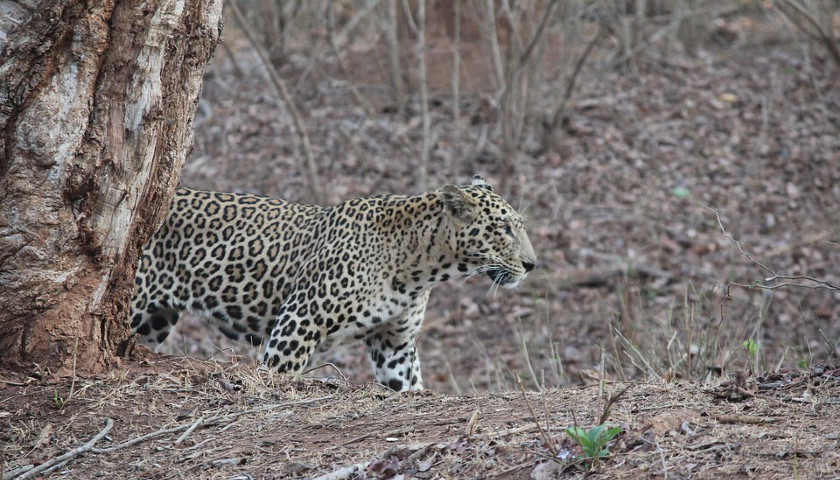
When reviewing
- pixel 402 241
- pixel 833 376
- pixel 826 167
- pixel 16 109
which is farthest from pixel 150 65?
pixel 826 167

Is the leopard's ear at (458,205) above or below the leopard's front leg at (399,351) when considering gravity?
above

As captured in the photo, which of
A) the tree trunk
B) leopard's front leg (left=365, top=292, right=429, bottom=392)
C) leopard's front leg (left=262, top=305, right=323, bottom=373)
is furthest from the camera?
leopard's front leg (left=365, top=292, right=429, bottom=392)

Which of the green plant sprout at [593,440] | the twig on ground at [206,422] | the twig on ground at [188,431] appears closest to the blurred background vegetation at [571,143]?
the twig on ground at [206,422]

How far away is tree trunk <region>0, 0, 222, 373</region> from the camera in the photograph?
5055mm

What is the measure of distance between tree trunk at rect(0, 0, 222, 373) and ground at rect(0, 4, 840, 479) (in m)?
0.51

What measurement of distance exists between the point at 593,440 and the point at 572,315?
7629mm

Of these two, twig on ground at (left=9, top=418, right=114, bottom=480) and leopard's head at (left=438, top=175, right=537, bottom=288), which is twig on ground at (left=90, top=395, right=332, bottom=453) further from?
leopard's head at (left=438, top=175, right=537, bottom=288)

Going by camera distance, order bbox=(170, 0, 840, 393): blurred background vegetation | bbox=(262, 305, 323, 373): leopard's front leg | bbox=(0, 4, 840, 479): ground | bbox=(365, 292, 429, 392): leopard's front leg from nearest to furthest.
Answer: bbox=(0, 4, 840, 479): ground < bbox=(262, 305, 323, 373): leopard's front leg < bbox=(365, 292, 429, 392): leopard's front leg < bbox=(170, 0, 840, 393): blurred background vegetation

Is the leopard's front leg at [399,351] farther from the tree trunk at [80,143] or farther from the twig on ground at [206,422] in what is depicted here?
the tree trunk at [80,143]

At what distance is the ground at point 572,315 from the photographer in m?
4.68

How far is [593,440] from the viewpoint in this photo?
4168 mm

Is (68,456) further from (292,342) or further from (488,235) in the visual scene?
(488,235)

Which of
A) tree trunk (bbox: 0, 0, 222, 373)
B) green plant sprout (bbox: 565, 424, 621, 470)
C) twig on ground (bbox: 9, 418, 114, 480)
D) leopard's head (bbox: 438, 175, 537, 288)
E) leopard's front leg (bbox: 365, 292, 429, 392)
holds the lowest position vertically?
leopard's front leg (bbox: 365, 292, 429, 392)

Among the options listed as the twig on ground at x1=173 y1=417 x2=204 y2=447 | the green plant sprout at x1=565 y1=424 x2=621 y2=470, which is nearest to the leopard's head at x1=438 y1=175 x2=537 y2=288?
the twig on ground at x1=173 y1=417 x2=204 y2=447
